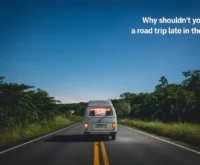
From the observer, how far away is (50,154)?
35.2 feet

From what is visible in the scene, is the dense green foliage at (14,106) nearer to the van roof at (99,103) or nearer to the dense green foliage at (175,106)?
the van roof at (99,103)

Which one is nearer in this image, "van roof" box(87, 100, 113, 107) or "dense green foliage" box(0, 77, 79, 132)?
"van roof" box(87, 100, 113, 107)

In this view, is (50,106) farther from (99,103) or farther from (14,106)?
(99,103)

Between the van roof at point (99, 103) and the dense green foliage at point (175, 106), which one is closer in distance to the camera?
the van roof at point (99, 103)

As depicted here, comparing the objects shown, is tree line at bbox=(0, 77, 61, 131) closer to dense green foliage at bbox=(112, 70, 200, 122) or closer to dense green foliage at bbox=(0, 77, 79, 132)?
dense green foliage at bbox=(0, 77, 79, 132)

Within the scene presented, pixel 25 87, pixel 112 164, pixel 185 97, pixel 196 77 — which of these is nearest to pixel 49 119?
pixel 25 87

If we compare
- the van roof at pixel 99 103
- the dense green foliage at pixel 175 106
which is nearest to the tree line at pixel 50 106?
the dense green foliage at pixel 175 106

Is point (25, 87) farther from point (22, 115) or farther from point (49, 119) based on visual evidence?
point (49, 119)

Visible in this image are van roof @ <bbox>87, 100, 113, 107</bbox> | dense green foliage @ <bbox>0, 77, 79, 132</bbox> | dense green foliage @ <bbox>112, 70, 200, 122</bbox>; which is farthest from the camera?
dense green foliage @ <bbox>112, 70, 200, 122</bbox>

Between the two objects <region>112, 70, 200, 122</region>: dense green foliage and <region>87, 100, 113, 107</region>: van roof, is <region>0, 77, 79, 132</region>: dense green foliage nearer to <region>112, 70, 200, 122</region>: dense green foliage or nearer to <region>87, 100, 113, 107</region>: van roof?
<region>87, 100, 113, 107</region>: van roof

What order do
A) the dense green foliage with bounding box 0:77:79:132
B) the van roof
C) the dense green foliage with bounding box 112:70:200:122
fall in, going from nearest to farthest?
the van roof
the dense green foliage with bounding box 0:77:79:132
the dense green foliage with bounding box 112:70:200:122

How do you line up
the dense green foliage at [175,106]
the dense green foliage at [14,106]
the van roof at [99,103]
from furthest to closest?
1. the dense green foliage at [175,106]
2. the dense green foliage at [14,106]
3. the van roof at [99,103]

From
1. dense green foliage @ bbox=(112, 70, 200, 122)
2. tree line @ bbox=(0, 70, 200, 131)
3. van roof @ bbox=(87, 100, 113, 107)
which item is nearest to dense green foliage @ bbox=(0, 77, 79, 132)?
tree line @ bbox=(0, 70, 200, 131)

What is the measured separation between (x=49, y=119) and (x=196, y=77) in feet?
170
